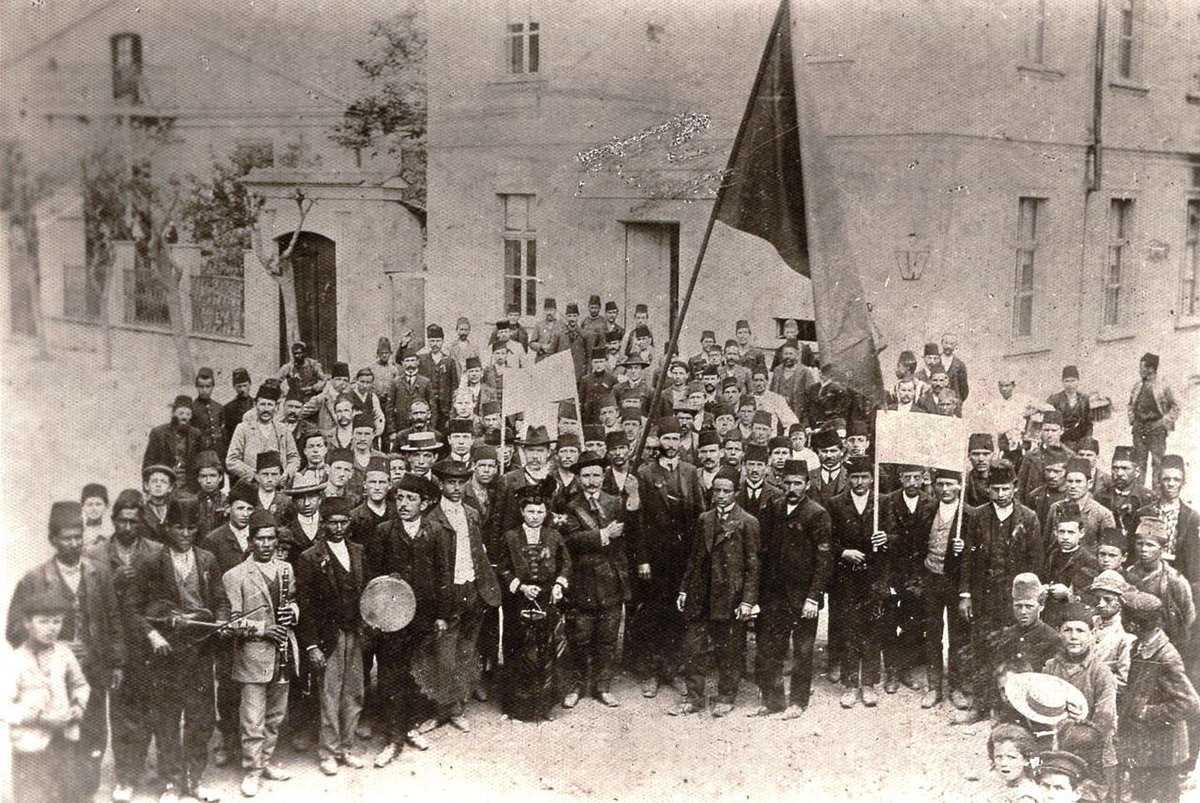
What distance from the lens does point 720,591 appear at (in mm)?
5523

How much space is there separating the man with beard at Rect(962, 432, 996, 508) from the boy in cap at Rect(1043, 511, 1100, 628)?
1.31 ft

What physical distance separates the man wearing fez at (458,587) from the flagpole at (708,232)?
902 millimetres

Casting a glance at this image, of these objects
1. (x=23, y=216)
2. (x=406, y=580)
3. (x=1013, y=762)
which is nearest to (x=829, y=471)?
(x=1013, y=762)

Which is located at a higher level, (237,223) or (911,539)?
(237,223)

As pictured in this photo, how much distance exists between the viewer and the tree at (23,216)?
198 inches

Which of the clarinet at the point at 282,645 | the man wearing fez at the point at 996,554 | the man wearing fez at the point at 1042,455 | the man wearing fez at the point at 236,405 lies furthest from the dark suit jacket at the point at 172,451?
the man wearing fez at the point at 1042,455

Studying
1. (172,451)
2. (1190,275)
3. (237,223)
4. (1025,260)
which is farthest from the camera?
(1190,275)

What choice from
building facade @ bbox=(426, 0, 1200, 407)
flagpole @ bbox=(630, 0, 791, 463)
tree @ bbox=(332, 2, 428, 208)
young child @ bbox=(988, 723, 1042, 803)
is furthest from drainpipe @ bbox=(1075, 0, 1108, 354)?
tree @ bbox=(332, 2, 428, 208)

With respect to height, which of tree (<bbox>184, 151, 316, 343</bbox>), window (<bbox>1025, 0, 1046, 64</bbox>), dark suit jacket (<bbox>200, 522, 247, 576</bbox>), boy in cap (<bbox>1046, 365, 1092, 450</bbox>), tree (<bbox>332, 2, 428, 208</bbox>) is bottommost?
dark suit jacket (<bbox>200, 522, 247, 576</bbox>)

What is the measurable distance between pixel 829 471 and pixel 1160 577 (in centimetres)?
170

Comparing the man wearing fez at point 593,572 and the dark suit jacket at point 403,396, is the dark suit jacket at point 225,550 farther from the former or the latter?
the man wearing fez at point 593,572

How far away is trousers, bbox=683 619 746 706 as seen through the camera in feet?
18.4

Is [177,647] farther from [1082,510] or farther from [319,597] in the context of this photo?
[1082,510]

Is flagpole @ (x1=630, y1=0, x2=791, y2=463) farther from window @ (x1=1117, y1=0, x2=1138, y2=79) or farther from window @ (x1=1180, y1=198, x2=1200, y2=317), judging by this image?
window @ (x1=1180, y1=198, x2=1200, y2=317)
